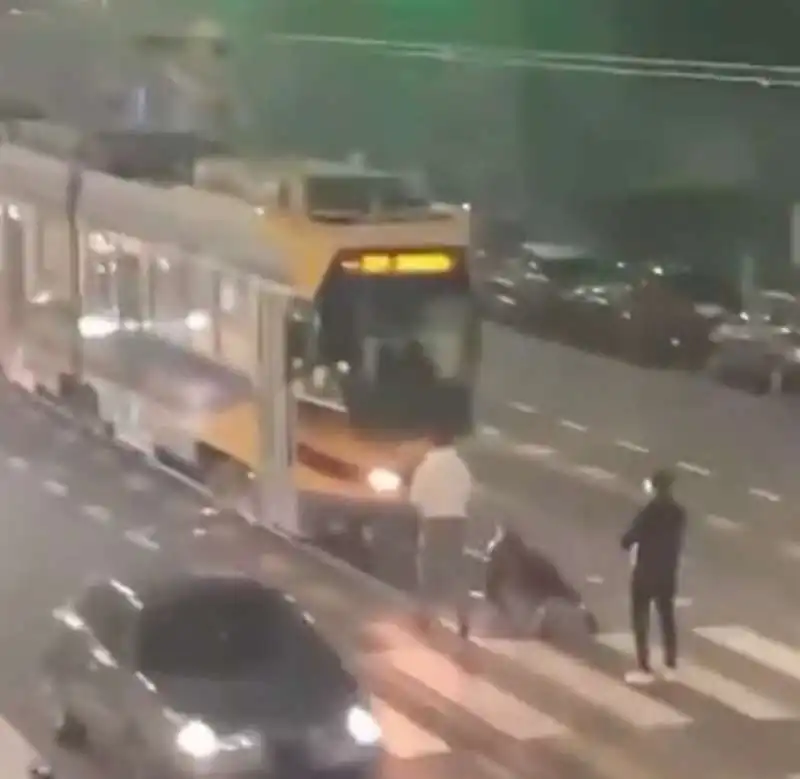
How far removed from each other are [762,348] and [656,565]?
159 millimetres

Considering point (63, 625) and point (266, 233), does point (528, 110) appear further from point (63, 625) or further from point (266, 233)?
point (63, 625)

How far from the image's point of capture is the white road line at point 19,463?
1643 millimetres

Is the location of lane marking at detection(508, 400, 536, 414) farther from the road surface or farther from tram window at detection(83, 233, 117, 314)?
tram window at detection(83, 233, 117, 314)

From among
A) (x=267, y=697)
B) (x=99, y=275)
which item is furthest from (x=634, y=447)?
(x=99, y=275)

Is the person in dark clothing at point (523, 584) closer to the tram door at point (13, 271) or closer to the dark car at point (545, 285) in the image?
the dark car at point (545, 285)

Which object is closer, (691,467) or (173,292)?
(691,467)

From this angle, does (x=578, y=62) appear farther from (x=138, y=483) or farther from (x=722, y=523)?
(x=138, y=483)

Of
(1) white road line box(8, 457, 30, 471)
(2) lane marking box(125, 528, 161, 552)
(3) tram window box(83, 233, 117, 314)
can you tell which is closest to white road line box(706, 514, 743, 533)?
(2) lane marking box(125, 528, 161, 552)

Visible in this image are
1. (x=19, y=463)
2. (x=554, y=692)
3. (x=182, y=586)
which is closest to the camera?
(x=554, y=692)

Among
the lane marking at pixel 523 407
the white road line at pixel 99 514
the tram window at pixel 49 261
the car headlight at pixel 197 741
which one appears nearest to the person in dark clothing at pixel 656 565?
the lane marking at pixel 523 407

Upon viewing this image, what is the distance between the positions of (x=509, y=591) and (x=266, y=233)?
0.36m

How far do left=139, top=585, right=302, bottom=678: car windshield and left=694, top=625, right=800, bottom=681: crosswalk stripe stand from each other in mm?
368

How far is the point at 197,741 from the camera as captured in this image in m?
1.29

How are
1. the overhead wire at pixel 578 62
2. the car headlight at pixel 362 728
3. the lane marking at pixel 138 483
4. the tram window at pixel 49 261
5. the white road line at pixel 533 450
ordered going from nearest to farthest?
the overhead wire at pixel 578 62, the white road line at pixel 533 450, the car headlight at pixel 362 728, the lane marking at pixel 138 483, the tram window at pixel 49 261
